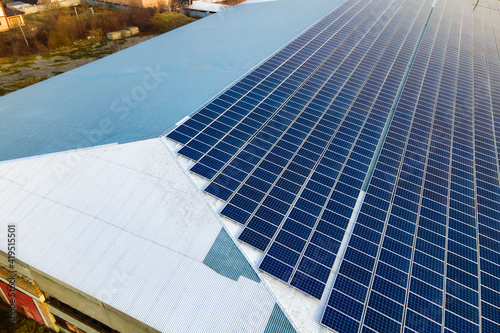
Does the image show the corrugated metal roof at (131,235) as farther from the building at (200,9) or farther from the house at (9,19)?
the house at (9,19)

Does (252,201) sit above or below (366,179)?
above

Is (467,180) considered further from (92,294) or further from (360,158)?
(92,294)

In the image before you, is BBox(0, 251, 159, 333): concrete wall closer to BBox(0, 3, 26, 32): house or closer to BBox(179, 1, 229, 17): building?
BBox(179, 1, 229, 17): building

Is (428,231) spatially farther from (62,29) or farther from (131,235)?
(62,29)

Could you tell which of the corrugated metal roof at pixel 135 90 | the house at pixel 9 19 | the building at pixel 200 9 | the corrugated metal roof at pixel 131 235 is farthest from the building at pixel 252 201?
the house at pixel 9 19

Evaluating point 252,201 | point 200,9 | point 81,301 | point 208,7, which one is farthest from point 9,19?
A: point 252,201
